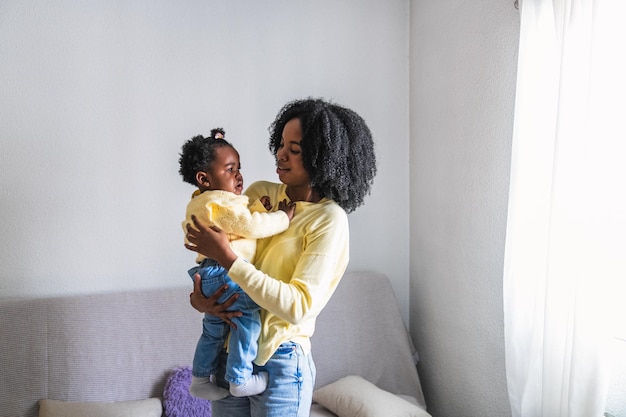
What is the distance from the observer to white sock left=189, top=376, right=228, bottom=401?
1.52 meters

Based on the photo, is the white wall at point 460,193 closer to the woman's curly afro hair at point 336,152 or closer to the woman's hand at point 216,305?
the woman's curly afro hair at point 336,152

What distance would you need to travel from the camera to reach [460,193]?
2.54 m

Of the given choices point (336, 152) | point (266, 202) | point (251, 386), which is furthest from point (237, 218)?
point (251, 386)

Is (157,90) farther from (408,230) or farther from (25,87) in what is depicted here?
(408,230)

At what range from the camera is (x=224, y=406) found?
1.55 meters

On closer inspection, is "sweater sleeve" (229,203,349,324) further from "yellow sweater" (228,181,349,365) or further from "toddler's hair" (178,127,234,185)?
"toddler's hair" (178,127,234,185)

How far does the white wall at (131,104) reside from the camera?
7.88 feet

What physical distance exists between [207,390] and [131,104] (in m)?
1.44

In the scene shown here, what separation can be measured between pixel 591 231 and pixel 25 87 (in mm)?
2161

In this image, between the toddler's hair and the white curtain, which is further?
the white curtain

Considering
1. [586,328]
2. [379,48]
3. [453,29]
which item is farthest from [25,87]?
[586,328]

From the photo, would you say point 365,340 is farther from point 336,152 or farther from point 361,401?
point 336,152

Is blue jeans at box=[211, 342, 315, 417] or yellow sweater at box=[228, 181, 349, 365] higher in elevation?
yellow sweater at box=[228, 181, 349, 365]

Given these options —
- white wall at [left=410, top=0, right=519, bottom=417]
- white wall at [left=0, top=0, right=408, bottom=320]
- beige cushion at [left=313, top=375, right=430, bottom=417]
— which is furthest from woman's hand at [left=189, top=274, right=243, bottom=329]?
white wall at [left=410, top=0, right=519, bottom=417]
